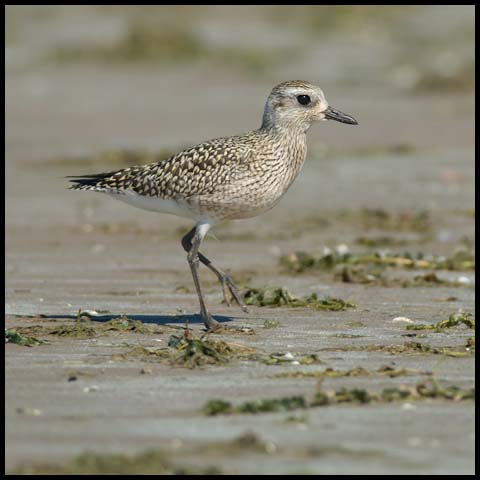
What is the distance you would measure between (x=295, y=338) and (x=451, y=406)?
79.8 inches

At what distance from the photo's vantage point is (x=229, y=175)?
9750 mm

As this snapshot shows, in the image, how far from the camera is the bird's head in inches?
400

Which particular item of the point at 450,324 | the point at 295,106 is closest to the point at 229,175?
the point at 295,106

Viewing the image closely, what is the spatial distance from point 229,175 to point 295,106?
814 mm

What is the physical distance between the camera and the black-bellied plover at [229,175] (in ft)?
32.0

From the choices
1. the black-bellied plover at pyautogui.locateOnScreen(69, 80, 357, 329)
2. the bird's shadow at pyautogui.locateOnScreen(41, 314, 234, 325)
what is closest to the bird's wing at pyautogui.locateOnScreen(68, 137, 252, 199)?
the black-bellied plover at pyautogui.locateOnScreen(69, 80, 357, 329)

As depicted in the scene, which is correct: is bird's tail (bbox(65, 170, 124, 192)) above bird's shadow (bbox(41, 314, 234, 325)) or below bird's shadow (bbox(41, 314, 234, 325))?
above

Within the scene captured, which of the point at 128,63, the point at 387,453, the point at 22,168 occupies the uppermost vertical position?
the point at 128,63

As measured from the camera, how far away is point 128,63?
99.5 feet

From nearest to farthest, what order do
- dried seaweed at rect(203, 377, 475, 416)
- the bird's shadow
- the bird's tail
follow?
dried seaweed at rect(203, 377, 475, 416) → the bird's shadow → the bird's tail

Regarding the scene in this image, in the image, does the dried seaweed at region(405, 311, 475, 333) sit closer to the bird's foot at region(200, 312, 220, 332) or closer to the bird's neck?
the bird's foot at region(200, 312, 220, 332)

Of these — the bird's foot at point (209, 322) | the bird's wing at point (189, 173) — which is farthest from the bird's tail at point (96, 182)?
the bird's foot at point (209, 322)

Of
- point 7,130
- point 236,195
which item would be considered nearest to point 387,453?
point 236,195

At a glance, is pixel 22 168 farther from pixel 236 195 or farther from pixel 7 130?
pixel 236 195
